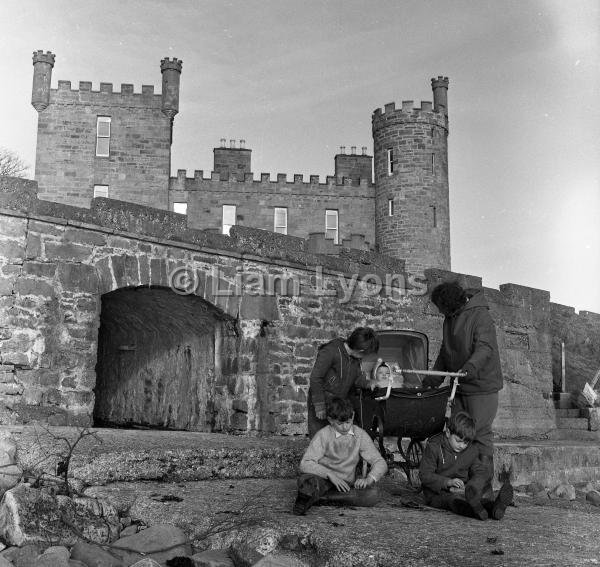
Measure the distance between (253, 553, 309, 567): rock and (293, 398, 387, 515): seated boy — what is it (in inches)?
42.1

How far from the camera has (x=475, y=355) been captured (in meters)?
5.32

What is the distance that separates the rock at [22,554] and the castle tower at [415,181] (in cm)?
3021

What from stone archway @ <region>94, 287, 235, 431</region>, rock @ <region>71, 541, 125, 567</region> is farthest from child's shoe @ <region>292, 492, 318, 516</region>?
stone archway @ <region>94, 287, 235, 431</region>

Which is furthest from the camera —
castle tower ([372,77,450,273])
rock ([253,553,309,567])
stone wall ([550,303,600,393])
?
castle tower ([372,77,450,273])

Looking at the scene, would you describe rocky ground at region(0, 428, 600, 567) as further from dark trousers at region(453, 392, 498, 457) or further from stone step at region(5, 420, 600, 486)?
dark trousers at region(453, 392, 498, 457)

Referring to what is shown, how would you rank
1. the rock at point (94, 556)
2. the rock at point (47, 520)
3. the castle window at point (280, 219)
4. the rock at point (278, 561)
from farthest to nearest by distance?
the castle window at point (280, 219) → the rock at point (47, 520) → the rock at point (94, 556) → the rock at point (278, 561)

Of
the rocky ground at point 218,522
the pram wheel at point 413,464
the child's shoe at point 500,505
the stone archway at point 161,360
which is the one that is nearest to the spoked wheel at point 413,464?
the pram wheel at point 413,464

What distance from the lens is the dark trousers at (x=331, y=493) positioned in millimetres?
4672

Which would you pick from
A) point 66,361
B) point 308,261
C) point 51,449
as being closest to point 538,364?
point 308,261

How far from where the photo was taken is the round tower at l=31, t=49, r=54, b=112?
33188mm

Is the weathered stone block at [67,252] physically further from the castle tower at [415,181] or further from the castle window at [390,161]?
A: the castle window at [390,161]

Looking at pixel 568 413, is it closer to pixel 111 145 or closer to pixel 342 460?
pixel 342 460

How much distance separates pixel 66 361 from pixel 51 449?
3.09m

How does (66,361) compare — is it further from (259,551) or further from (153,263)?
(259,551)
